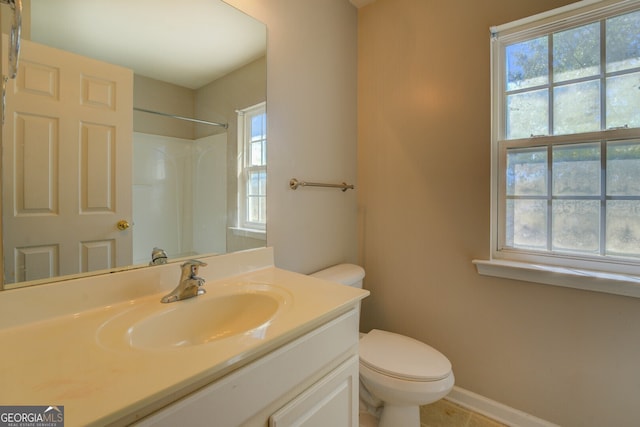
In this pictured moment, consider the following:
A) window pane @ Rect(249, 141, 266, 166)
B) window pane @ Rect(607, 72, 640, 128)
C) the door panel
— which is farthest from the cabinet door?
window pane @ Rect(607, 72, 640, 128)

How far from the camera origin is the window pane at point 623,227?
3.82 feet

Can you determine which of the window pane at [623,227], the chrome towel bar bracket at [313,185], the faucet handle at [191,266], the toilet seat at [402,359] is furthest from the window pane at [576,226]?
the faucet handle at [191,266]

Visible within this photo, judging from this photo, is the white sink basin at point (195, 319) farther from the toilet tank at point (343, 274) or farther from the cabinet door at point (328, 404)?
the toilet tank at point (343, 274)

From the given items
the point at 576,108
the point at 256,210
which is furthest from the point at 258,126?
the point at 576,108

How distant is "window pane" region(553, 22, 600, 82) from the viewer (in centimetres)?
123

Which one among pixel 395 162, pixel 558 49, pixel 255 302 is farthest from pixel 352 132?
pixel 255 302

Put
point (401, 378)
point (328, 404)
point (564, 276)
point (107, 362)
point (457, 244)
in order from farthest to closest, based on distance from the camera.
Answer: point (457, 244)
point (564, 276)
point (401, 378)
point (328, 404)
point (107, 362)

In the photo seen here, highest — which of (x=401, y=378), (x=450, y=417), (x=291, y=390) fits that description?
(x=291, y=390)

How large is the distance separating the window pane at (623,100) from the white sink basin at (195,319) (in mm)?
1581

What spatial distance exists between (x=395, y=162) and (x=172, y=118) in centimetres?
122

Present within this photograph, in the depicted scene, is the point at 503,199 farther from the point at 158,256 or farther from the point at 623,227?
the point at 158,256

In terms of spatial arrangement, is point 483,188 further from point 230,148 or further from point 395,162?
point 230,148

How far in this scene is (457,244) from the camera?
4.90ft

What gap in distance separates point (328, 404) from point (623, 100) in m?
1.69
